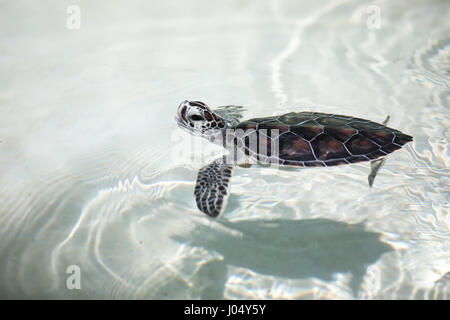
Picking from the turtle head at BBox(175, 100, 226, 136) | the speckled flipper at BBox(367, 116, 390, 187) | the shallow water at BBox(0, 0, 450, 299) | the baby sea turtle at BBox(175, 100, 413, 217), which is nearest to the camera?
the shallow water at BBox(0, 0, 450, 299)

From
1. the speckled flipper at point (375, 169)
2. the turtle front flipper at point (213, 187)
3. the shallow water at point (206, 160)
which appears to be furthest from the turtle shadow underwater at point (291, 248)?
the speckled flipper at point (375, 169)

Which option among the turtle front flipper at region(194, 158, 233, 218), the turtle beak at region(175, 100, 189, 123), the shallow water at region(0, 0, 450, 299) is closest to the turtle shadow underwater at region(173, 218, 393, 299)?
the shallow water at region(0, 0, 450, 299)

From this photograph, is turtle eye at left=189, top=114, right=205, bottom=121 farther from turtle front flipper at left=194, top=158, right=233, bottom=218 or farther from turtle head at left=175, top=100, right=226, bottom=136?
turtle front flipper at left=194, top=158, right=233, bottom=218

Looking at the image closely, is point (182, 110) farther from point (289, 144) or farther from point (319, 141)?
point (319, 141)

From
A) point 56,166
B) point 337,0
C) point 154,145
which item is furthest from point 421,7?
point 56,166

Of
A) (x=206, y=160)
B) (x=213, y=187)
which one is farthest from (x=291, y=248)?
(x=206, y=160)
